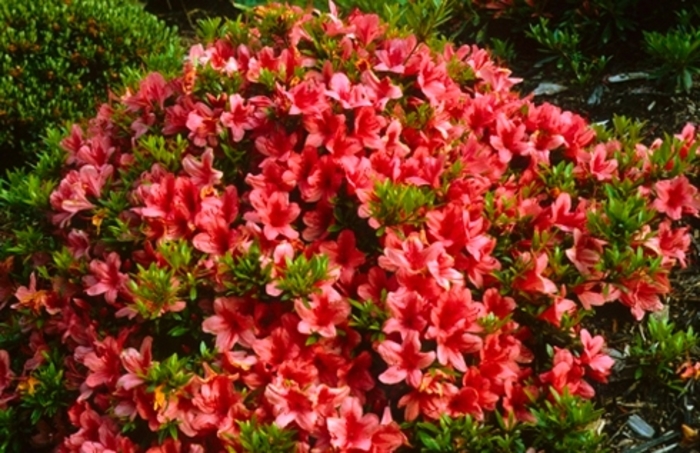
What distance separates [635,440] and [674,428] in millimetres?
128

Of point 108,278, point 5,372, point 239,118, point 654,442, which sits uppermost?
point 239,118

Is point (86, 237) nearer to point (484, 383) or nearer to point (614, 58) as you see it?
point (484, 383)

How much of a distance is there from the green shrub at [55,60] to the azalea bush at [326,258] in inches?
78.2

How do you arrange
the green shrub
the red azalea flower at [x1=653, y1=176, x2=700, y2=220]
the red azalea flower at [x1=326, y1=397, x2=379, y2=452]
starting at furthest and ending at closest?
the green shrub, the red azalea flower at [x1=653, y1=176, x2=700, y2=220], the red azalea flower at [x1=326, y1=397, x2=379, y2=452]

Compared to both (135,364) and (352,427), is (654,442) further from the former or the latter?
(135,364)

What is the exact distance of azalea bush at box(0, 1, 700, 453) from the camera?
268cm

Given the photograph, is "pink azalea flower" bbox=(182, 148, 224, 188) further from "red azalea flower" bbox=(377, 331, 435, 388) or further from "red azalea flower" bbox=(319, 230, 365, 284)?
"red azalea flower" bbox=(377, 331, 435, 388)

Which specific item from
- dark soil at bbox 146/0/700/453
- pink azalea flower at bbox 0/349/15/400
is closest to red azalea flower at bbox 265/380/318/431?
dark soil at bbox 146/0/700/453

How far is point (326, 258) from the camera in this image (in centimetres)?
272

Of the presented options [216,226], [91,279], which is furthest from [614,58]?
[91,279]

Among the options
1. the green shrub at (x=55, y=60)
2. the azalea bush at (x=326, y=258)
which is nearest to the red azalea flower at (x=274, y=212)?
the azalea bush at (x=326, y=258)

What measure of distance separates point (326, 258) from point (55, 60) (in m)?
3.20

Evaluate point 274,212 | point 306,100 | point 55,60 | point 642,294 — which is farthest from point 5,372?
point 55,60

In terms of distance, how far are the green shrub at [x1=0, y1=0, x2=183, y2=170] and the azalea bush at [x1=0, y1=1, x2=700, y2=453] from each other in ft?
6.52
